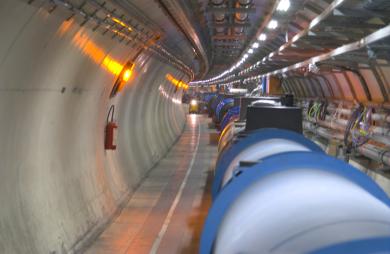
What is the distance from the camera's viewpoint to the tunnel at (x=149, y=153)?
10.3 feet

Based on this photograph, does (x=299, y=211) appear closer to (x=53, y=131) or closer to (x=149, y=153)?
(x=53, y=131)

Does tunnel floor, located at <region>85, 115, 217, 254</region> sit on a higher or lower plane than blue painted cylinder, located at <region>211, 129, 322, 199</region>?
lower

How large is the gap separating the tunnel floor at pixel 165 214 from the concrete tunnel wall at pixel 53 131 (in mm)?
315

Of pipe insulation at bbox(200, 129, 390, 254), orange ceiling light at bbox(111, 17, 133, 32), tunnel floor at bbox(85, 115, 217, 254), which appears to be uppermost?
orange ceiling light at bbox(111, 17, 133, 32)

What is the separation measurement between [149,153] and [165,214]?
560cm

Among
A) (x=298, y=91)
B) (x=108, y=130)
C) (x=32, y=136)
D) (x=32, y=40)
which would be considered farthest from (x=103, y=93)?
(x=298, y=91)

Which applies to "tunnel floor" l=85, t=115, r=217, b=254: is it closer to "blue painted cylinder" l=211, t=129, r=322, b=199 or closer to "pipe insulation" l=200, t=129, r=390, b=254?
"blue painted cylinder" l=211, t=129, r=322, b=199

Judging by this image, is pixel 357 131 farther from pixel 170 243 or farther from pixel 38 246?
pixel 38 246

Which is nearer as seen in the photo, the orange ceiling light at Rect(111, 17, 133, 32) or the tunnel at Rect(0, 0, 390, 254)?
the tunnel at Rect(0, 0, 390, 254)

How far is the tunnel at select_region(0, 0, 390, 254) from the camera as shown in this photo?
124 inches

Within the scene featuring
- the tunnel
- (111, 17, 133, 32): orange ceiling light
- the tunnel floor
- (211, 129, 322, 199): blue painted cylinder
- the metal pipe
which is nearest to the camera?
the tunnel

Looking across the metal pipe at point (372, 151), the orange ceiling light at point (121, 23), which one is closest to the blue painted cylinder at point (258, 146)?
the orange ceiling light at point (121, 23)

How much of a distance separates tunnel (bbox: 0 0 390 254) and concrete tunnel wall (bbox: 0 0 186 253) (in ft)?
0.08

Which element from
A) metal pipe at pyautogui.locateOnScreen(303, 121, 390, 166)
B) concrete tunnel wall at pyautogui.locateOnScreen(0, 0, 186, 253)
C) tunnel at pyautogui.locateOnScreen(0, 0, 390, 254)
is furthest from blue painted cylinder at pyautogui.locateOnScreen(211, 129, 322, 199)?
metal pipe at pyautogui.locateOnScreen(303, 121, 390, 166)
